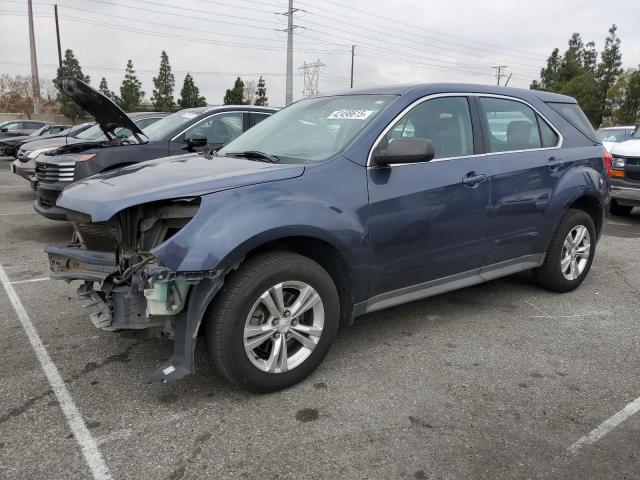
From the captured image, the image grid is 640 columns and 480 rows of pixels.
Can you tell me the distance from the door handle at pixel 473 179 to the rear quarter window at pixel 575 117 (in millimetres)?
1399

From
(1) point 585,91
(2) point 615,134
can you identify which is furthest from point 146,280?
(1) point 585,91

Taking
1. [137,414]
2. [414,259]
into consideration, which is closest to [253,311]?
[137,414]

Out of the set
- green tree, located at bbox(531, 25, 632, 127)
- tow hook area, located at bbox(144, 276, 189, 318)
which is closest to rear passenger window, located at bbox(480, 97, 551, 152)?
tow hook area, located at bbox(144, 276, 189, 318)

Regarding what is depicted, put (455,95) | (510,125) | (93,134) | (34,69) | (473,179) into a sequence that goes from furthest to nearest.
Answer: (34,69)
(93,134)
(510,125)
(455,95)
(473,179)

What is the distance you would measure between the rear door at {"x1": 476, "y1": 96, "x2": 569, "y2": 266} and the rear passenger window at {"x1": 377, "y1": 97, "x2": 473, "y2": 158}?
7.7 inches

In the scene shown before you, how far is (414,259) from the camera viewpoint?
3492mm

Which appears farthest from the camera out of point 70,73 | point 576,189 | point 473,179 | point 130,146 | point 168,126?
point 70,73

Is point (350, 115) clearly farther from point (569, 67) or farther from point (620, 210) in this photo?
point (569, 67)

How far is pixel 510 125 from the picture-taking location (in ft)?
13.9

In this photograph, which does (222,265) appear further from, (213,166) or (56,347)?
(56,347)

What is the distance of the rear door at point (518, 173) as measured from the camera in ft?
13.1

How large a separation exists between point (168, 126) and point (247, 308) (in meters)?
4.93

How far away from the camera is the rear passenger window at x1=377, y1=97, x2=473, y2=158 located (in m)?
3.59

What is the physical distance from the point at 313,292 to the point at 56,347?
191cm
